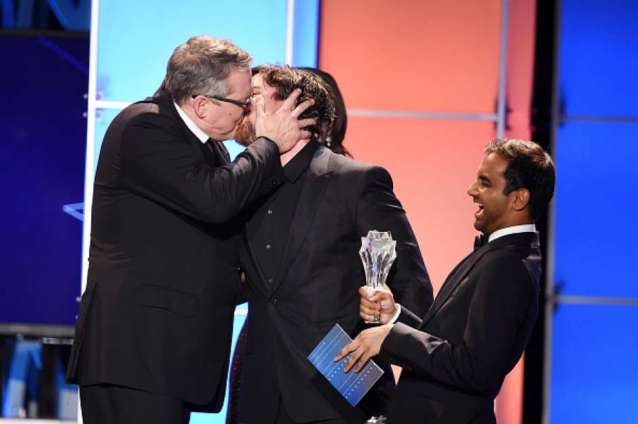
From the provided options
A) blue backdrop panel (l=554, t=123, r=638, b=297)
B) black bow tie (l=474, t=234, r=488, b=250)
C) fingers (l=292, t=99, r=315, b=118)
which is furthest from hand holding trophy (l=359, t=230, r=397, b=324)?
blue backdrop panel (l=554, t=123, r=638, b=297)

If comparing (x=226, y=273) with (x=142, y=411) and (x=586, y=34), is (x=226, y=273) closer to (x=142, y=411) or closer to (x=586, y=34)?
(x=142, y=411)

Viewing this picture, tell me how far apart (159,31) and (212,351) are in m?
2.11

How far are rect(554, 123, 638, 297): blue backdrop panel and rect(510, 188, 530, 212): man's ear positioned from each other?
7.61 ft

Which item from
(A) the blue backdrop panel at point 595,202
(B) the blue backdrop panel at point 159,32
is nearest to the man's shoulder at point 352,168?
(B) the blue backdrop panel at point 159,32

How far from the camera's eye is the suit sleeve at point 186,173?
2674 millimetres

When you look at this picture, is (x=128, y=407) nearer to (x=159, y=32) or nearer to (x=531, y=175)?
(x=531, y=175)

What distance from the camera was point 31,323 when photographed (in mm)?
6719

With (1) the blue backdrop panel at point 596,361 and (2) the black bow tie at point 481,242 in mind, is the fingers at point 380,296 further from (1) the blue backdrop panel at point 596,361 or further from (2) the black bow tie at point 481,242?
(1) the blue backdrop panel at point 596,361

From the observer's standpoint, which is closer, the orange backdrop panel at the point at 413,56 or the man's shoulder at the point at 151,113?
the man's shoulder at the point at 151,113

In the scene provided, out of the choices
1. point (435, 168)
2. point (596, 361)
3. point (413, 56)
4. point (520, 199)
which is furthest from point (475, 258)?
point (596, 361)

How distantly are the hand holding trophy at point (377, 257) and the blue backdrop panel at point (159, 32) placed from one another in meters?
2.04

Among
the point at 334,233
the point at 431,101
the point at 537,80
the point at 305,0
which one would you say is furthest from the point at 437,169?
the point at 334,233

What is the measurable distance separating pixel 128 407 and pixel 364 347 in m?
0.65

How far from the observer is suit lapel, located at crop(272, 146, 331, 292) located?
9.23 feet
